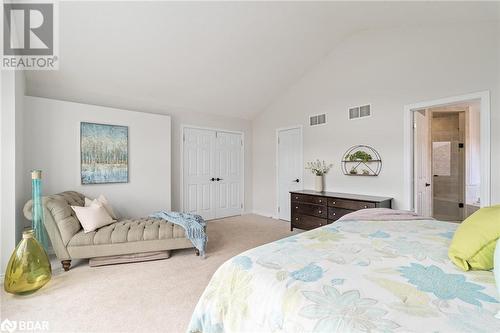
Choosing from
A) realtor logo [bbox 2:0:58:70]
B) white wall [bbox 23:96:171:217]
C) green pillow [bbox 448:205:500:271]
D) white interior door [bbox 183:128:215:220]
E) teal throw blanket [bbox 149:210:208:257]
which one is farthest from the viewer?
white interior door [bbox 183:128:215:220]

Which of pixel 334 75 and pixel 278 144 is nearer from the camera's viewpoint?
pixel 334 75

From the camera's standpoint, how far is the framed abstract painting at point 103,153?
361cm

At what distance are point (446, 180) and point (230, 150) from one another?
15.6 ft

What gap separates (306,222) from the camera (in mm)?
4055

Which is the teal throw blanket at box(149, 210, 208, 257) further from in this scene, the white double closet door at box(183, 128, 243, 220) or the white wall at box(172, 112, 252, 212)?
the white double closet door at box(183, 128, 243, 220)

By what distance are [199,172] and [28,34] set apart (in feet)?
10.5

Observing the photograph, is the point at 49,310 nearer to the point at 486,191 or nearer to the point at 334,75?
the point at 486,191

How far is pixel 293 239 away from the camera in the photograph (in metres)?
1.55

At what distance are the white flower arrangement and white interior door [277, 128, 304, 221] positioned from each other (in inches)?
9.0

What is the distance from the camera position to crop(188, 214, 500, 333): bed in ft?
2.58

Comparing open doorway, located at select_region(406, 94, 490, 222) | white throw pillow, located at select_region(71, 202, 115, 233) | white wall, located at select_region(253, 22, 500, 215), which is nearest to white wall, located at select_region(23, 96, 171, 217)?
white throw pillow, located at select_region(71, 202, 115, 233)

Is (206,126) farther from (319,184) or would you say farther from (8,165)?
(8,165)

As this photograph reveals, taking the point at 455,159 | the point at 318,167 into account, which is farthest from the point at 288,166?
the point at 455,159

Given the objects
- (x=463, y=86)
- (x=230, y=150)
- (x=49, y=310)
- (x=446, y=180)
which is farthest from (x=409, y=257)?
(x=446, y=180)
